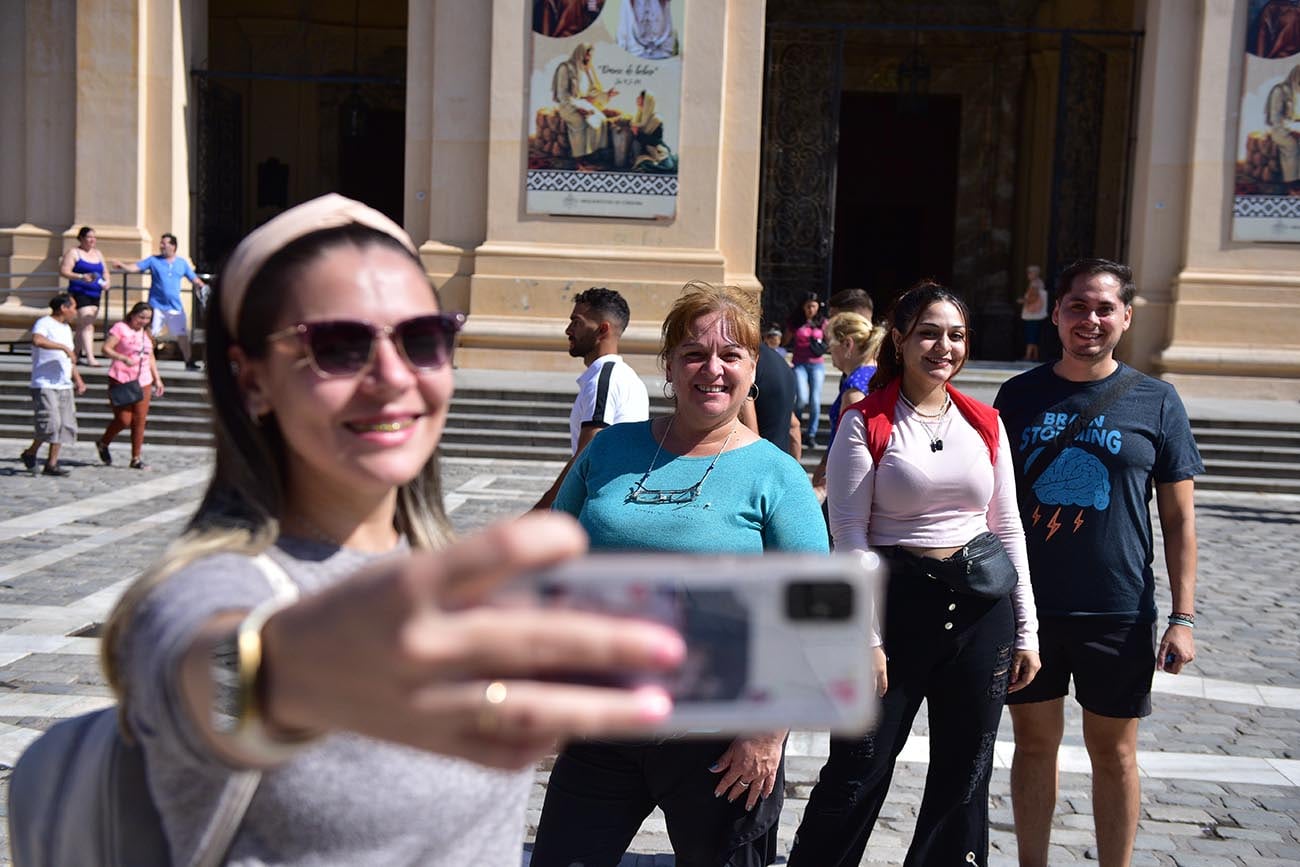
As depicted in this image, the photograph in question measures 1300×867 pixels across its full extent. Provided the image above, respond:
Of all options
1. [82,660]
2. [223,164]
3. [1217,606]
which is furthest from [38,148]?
[1217,606]

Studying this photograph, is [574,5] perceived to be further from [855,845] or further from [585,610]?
[585,610]

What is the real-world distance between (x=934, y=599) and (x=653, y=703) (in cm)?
A: 298

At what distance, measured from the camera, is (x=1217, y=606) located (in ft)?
28.2

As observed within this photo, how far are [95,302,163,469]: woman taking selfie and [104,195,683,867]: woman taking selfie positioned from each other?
11.8m

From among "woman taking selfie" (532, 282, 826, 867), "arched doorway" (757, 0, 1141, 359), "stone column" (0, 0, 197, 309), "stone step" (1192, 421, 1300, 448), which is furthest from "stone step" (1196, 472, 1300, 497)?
"stone column" (0, 0, 197, 309)

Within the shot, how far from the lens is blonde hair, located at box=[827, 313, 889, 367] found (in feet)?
22.7

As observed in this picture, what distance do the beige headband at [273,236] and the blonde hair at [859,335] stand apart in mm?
5546

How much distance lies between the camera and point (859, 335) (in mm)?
6961

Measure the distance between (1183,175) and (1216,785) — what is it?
14848mm

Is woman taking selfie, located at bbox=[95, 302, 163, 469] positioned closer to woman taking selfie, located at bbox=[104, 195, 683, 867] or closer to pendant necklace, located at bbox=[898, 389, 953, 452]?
pendant necklace, located at bbox=[898, 389, 953, 452]

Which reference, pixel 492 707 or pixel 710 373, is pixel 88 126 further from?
pixel 492 707

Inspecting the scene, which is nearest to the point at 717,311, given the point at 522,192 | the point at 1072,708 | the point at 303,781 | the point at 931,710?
the point at 931,710

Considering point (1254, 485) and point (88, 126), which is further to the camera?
point (88, 126)

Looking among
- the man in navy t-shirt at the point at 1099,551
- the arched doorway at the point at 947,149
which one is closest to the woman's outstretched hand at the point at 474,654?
the man in navy t-shirt at the point at 1099,551
